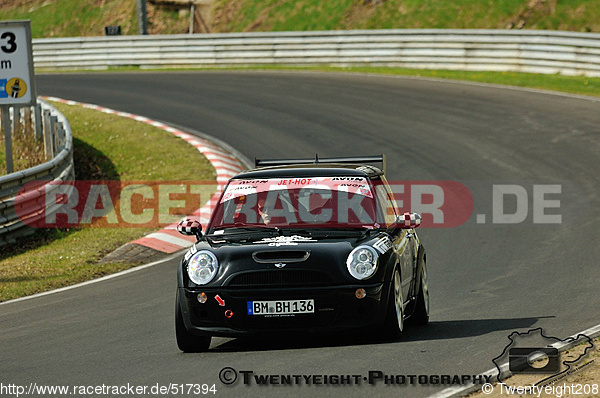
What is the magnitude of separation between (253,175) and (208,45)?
1091 inches

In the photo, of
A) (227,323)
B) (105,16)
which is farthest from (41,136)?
(105,16)

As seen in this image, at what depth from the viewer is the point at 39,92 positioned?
97.6ft

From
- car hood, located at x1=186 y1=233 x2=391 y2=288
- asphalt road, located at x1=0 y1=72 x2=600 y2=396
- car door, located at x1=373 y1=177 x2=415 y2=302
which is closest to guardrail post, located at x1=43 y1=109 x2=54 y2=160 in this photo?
asphalt road, located at x1=0 y1=72 x2=600 y2=396

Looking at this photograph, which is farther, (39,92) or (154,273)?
(39,92)

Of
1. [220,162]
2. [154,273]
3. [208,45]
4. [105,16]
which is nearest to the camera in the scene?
[154,273]

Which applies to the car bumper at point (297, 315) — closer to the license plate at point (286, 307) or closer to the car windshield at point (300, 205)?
the license plate at point (286, 307)

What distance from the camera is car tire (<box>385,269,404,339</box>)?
7508 millimetres

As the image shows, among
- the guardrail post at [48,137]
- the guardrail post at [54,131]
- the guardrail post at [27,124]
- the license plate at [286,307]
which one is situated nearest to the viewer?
the license plate at [286,307]

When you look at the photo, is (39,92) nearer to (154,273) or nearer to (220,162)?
(220,162)

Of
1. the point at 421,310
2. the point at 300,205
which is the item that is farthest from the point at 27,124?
the point at 421,310

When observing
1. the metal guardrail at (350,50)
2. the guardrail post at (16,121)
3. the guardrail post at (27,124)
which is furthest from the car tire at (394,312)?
the metal guardrail at (350,50)

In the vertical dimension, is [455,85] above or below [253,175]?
below

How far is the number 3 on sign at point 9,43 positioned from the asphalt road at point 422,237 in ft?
18.5

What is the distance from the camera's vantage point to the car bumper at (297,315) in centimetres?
732
